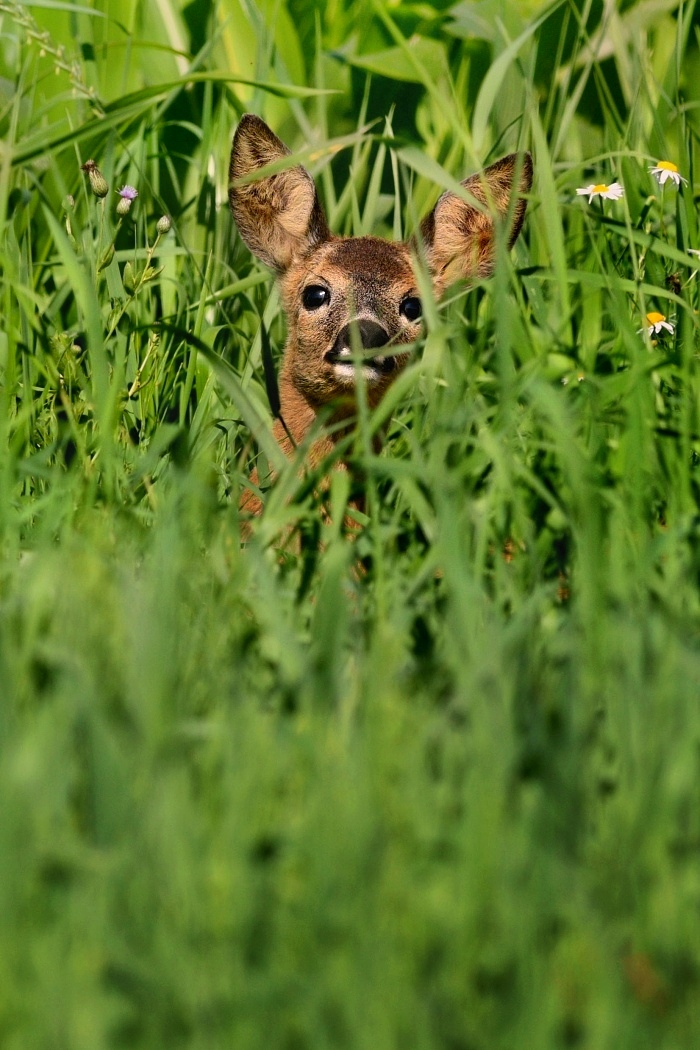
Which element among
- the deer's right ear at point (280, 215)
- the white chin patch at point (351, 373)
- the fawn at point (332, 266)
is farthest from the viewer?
the deer's right ear at point (280, 215)

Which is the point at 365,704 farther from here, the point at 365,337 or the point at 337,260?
the point at 337,260

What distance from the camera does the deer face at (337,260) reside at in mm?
4668

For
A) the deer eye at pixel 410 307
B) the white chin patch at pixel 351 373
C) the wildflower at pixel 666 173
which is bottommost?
the white chin patch at pixel 351 373

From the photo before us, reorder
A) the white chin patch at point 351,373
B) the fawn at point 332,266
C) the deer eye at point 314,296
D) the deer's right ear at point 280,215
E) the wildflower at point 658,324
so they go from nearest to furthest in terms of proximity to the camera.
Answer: the wildflower at point 658,324, the white chin patch at point 351,373, the fawn at point 332,266, the deer eye at point 314,296, the deer's right ear at point 280,215

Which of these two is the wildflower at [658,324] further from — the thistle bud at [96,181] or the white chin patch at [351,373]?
the thistle bud at [96,181]

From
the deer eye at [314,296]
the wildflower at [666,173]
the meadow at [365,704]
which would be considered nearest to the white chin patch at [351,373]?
the meadow at [365,704]

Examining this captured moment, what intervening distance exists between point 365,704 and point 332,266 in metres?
3.01

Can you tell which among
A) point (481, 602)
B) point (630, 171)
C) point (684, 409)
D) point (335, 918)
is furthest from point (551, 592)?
point (630, 171)

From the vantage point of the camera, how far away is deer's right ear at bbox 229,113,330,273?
5.10m

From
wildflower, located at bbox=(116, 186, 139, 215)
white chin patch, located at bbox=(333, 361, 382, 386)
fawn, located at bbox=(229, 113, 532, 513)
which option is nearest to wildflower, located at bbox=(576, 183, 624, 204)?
fawn, located at bbox=(229, 113, 532, 513)

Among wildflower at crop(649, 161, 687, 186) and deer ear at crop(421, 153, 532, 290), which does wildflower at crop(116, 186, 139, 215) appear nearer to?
deer ear at crop(421, 153, 532, 290)

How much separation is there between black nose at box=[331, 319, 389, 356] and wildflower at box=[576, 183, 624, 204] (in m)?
0.74

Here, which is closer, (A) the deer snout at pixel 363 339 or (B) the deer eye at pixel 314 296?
(A) the deer snout at pixel 363 339

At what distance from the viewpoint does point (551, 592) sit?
278 cm
